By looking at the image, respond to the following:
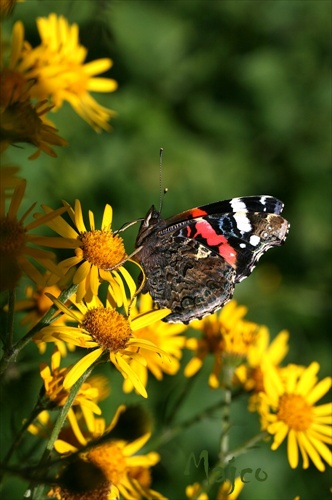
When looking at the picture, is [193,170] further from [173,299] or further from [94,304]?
[94,304]

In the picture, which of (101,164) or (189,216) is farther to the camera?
(101,164)

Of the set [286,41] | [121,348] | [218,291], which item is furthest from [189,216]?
[286,41]

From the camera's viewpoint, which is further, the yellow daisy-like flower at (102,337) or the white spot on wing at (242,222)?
the white spot on wing at (242,222)

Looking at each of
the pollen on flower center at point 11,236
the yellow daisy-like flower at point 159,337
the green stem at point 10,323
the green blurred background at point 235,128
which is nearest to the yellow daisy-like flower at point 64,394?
the green stem at point 10,323

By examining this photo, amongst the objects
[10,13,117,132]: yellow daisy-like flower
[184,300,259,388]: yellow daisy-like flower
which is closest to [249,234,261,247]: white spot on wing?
[184,300,259,388]: yellow daisy-like flower

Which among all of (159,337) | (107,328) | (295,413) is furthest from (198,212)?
(107,328)

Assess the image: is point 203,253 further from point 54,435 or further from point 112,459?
point 54,435

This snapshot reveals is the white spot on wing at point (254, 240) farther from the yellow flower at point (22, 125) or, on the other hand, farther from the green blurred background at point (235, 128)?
the green blurred background at point (235, 128)

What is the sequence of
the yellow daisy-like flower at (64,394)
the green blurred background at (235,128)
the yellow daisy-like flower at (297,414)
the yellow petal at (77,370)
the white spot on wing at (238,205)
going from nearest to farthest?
the yellow petal at (77,370) < the yellow daisy-like flower at (64,394) < the yellow daisy-like flower at (297,414) < the white spot on wing at (238,205) < the green blurred background at (235,128)

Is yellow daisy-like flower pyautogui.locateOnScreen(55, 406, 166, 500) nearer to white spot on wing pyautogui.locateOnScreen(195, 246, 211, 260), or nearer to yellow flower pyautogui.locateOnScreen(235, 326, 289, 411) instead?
yellow flower pyautogui.locateOnScreen(235, 326, 289, 411)
